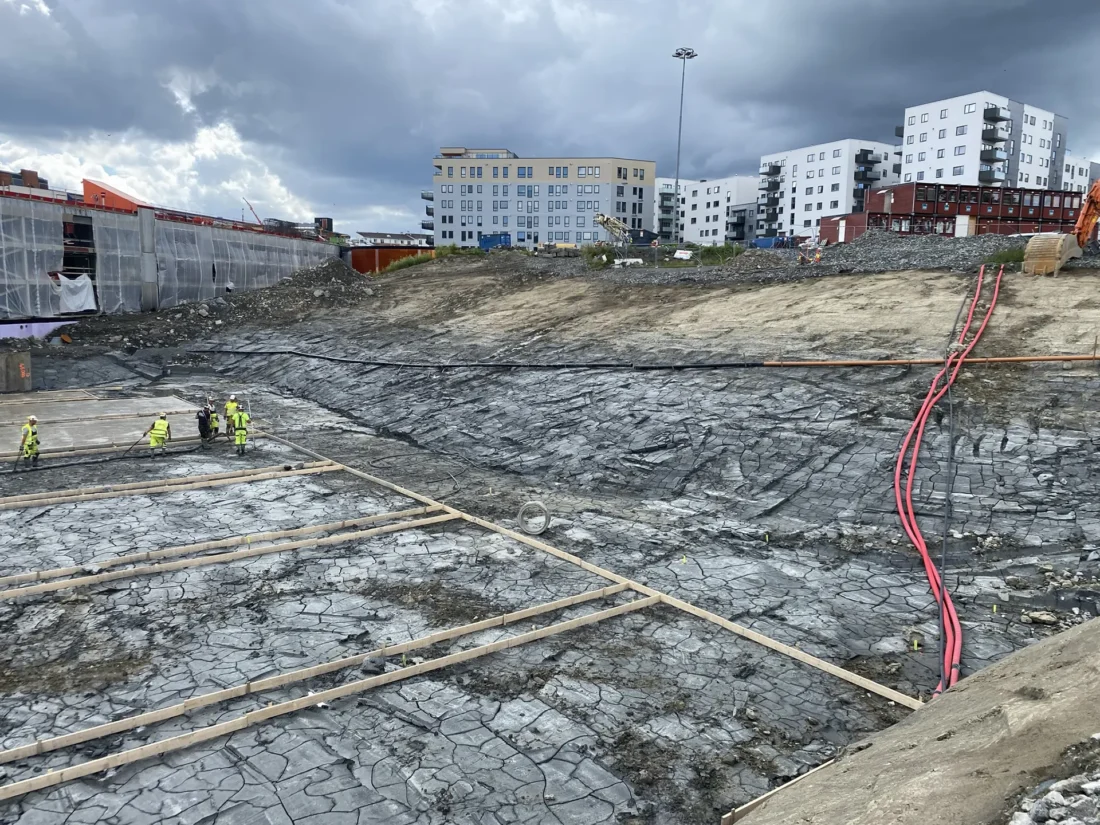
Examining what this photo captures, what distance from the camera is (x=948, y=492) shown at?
12.0m

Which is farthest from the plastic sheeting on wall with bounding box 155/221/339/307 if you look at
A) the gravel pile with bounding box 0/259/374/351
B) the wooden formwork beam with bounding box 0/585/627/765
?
the wooden formwork beam with bounding box 0/585/627/765

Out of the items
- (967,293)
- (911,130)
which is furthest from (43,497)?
(911,130)

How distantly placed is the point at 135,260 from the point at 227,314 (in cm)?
455

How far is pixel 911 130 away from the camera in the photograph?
249ft

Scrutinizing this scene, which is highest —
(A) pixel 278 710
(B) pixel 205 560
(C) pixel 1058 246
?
(C) pixel 1058 246

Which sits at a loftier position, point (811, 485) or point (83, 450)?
point (811, 485)

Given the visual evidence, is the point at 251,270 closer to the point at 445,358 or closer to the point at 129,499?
the point at 445,358

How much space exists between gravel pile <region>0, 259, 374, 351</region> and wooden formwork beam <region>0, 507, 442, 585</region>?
22.0m

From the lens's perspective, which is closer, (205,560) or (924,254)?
(205,560)

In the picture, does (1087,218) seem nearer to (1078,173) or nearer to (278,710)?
(278,710)

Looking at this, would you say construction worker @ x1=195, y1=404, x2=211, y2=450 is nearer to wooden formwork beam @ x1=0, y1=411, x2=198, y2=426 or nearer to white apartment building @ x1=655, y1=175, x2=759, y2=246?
wooden formwork beam @ x1=0, y1=411, x2=198, y2=426

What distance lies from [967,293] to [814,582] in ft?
44.5

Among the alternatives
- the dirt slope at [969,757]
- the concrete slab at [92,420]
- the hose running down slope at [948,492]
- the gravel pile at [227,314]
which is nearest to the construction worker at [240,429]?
the concrete slab at [92,420]

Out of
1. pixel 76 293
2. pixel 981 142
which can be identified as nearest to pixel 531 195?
pixel 981 142
